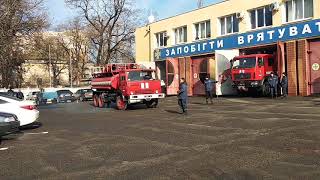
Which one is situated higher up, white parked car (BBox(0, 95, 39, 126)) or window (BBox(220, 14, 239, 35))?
window (BBox(220, 14, 239, 35))

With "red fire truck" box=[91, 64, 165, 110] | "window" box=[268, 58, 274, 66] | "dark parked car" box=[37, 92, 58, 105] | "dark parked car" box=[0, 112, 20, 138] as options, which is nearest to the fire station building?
"window" box=[268, 58, 274, 66]

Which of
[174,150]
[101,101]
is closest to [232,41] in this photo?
[101,101]

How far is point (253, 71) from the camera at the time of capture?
96.0 feet

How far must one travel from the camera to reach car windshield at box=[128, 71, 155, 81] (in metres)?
25.7

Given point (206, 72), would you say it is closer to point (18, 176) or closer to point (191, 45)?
point (191, 45)

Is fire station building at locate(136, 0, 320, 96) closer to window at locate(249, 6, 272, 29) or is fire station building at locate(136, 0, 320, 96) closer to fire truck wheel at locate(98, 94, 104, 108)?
window at locate(249, 6, 272, 29)

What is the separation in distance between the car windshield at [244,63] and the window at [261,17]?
11.9 feet

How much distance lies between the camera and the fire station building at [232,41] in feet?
93.6

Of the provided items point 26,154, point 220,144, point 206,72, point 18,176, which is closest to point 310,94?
point 206,72

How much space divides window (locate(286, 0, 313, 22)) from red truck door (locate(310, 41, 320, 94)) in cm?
203

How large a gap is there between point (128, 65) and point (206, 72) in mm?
10821

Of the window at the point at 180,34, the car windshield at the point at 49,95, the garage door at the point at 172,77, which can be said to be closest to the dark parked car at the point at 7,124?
the garage door at the point at 172,77

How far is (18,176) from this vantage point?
8.98 metres

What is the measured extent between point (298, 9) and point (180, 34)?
13.8 m
